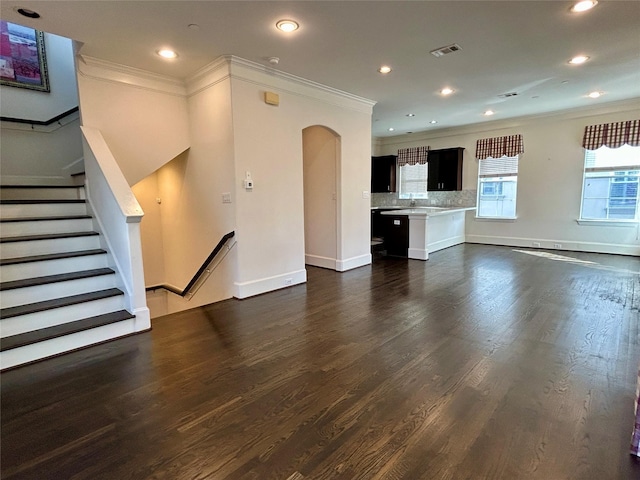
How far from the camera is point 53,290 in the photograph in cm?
302

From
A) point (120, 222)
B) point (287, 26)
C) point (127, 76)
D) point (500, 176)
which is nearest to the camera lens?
point (287, 26)

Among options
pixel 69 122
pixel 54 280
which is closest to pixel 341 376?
pixel 54 280

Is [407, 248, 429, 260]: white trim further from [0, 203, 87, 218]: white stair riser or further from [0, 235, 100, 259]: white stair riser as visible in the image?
[0, 203, 87, 218]: white stair riser

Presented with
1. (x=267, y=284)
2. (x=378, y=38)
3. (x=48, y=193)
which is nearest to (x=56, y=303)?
(x=48, y=193)

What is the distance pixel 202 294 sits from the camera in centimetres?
484

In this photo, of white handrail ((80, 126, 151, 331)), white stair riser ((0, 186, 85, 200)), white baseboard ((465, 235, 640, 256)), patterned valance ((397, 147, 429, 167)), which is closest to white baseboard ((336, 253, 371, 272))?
white handrail ((80, 126, 151, 331))

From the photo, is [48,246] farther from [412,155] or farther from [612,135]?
[612,135]

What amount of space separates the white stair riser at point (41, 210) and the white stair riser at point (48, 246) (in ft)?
1.85

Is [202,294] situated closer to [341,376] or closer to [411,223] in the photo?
[341,376]

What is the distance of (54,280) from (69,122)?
2914 millimetres

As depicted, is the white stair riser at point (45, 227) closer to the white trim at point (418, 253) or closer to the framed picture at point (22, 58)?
the framed picture at point (22, 58)

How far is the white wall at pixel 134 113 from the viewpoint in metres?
3.80

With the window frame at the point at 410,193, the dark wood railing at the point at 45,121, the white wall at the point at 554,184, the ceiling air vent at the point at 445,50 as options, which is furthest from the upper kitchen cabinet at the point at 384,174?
the dark wood railing at the point at 45,121

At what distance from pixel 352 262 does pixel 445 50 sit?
129 inches
